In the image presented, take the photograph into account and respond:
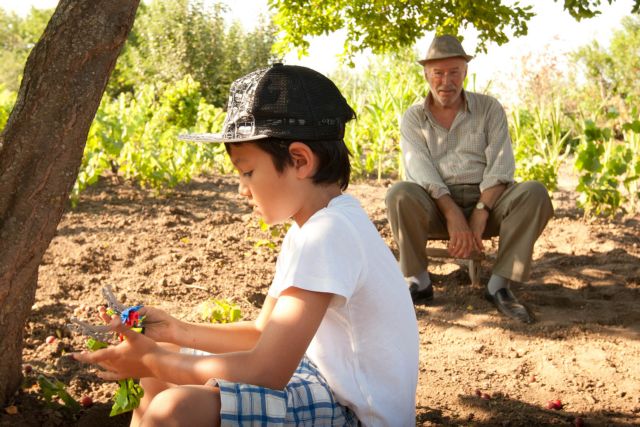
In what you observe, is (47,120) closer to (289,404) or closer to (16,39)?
(289,404)

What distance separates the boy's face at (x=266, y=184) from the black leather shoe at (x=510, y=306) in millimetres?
2307

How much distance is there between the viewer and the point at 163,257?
464 centimetres

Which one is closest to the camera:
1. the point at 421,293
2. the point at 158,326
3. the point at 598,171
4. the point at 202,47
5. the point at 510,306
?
the point at 158,326

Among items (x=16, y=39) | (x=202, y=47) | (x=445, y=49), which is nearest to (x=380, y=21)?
(x=445, y=49)

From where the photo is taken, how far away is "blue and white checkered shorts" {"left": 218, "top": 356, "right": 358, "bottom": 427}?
1658mm

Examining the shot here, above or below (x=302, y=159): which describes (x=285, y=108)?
above

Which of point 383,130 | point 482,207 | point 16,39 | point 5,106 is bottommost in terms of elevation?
point 482,207

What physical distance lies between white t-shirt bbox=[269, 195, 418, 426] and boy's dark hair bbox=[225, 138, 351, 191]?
64 millimetres

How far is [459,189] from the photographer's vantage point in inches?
164

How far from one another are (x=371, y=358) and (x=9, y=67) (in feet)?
118

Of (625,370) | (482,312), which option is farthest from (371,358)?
(482,312)

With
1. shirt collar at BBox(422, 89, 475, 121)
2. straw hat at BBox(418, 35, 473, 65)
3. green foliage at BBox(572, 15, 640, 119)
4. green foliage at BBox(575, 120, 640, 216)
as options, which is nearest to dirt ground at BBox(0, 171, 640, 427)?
green foliage at BBox(575, 120, 640, 216)

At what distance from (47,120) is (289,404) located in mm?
1127

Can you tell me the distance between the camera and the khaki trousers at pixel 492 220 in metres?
3.92
